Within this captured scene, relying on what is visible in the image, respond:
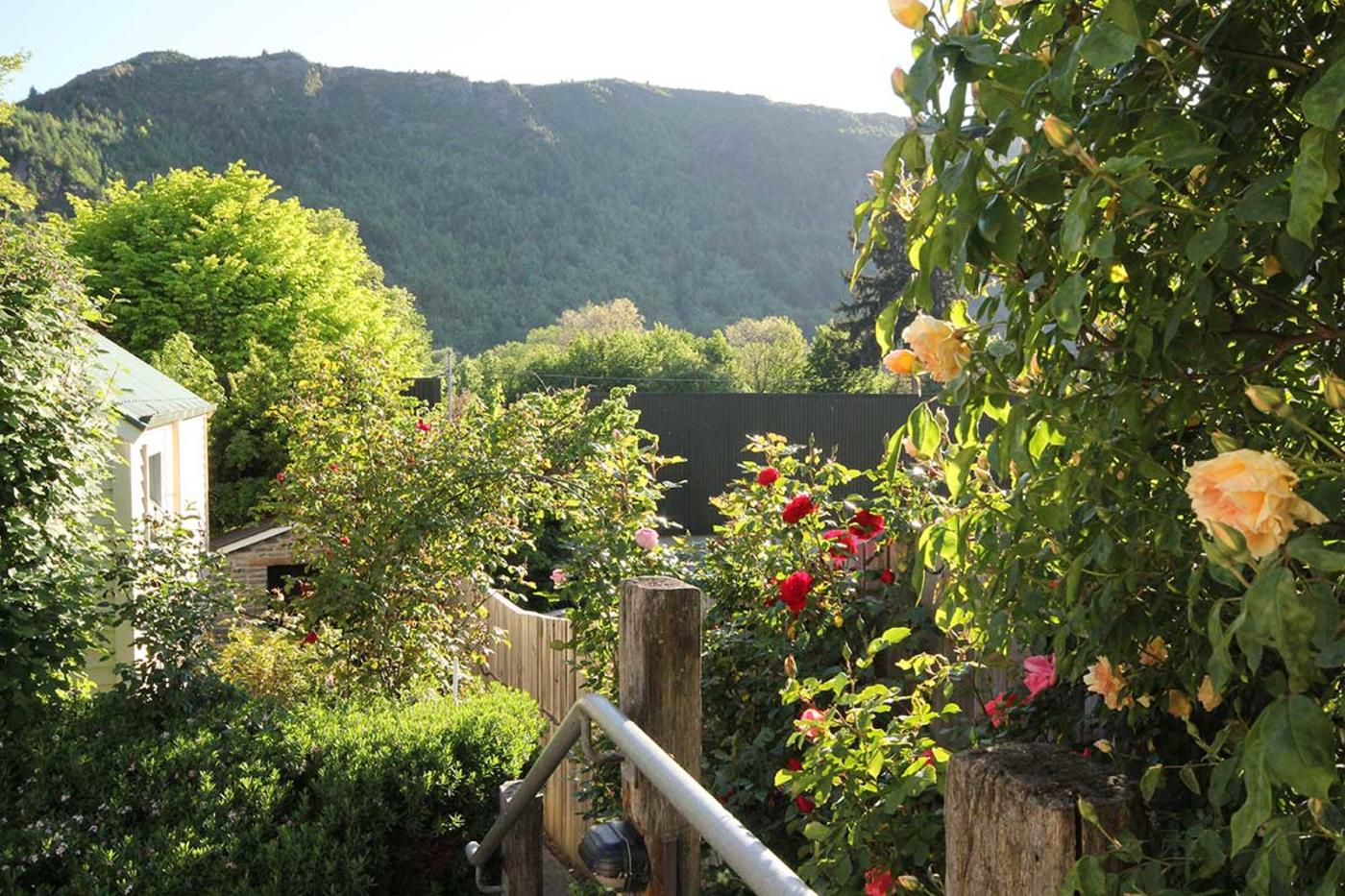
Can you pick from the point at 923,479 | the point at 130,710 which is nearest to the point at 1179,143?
the point at 923,479

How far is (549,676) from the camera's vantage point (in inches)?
237

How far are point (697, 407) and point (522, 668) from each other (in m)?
14.0

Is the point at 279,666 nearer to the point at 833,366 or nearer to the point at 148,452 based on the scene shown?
the point at 148,452

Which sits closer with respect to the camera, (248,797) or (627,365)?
(248,797)

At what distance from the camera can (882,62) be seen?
129 centimetres

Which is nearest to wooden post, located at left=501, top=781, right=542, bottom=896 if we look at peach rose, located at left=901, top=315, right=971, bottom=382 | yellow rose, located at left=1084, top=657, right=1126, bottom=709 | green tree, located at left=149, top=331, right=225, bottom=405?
yellow rose, located at left=1084, top=657, right=1126, bottom=709

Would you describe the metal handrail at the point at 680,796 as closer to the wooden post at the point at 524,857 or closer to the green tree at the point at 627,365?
the wooden post at the point at 524,857

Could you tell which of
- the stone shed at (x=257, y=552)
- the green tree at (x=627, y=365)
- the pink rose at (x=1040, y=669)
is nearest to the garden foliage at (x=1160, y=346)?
the pink rose at (x=1040, y=669)

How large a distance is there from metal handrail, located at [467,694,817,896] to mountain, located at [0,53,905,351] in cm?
5403

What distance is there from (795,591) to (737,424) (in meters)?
17.5

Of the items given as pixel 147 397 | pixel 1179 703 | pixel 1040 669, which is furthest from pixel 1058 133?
pixel 147 397

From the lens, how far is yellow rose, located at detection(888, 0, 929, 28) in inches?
39.0

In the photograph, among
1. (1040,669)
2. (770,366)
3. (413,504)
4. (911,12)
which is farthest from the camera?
(770,366)

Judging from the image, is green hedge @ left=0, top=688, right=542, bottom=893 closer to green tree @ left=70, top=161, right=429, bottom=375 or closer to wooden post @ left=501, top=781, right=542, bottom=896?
wooden post @ left=501, top=781, right=542, bottom=896
